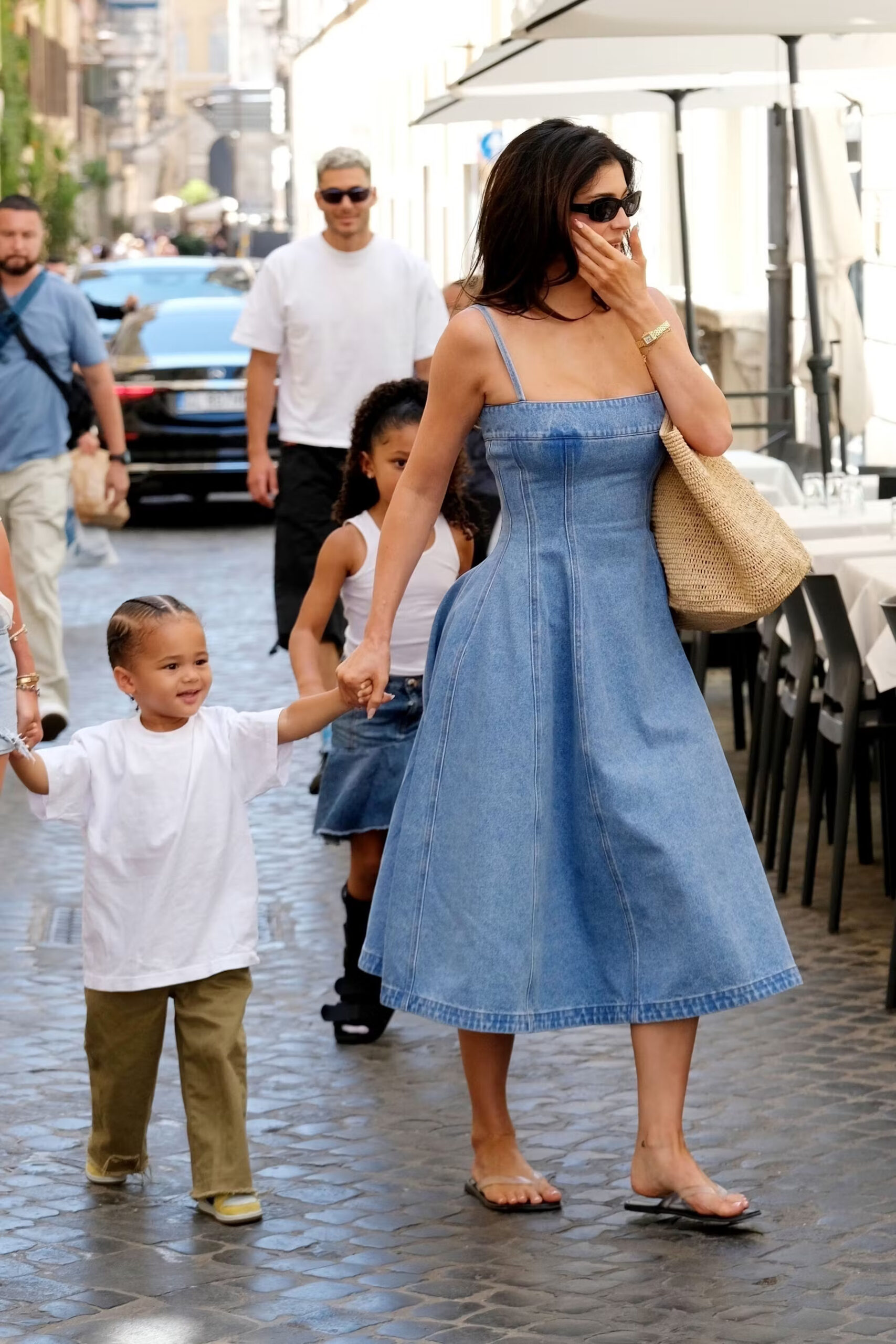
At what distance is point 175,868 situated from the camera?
445 centimetres

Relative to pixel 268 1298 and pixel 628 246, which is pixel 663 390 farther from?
pixel 268 1298

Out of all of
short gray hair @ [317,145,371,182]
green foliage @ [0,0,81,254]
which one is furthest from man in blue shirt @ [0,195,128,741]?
green foliage @ [0,0,81,254]

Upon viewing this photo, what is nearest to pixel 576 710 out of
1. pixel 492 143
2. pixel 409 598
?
pixel 409 598

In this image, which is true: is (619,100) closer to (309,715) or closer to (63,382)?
(63,382)

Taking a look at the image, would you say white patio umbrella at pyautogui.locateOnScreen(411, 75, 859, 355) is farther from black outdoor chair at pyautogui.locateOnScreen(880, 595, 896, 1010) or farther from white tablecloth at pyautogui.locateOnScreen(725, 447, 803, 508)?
black outdoor chair at pyautogui.locateOnScreen(880, 595, 896, 1010)

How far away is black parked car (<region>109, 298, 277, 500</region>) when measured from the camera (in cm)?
1802

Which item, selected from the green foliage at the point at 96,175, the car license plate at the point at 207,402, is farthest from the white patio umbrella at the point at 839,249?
the green foliage at the point at 96,175

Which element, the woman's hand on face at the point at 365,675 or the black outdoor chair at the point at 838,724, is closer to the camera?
the woman's hand on face at the point at 365,675

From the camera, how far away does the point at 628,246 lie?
4328 millimetres

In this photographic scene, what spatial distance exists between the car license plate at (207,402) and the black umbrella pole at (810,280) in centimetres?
789

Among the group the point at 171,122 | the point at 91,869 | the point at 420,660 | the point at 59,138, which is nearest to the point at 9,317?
the point at 420,660

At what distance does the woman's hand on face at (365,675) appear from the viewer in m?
4.29

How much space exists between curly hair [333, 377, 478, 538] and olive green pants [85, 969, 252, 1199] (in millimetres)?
1376

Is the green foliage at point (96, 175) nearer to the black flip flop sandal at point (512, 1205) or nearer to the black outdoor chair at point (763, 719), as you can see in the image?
the black outdoor chair at point (763, 719)
